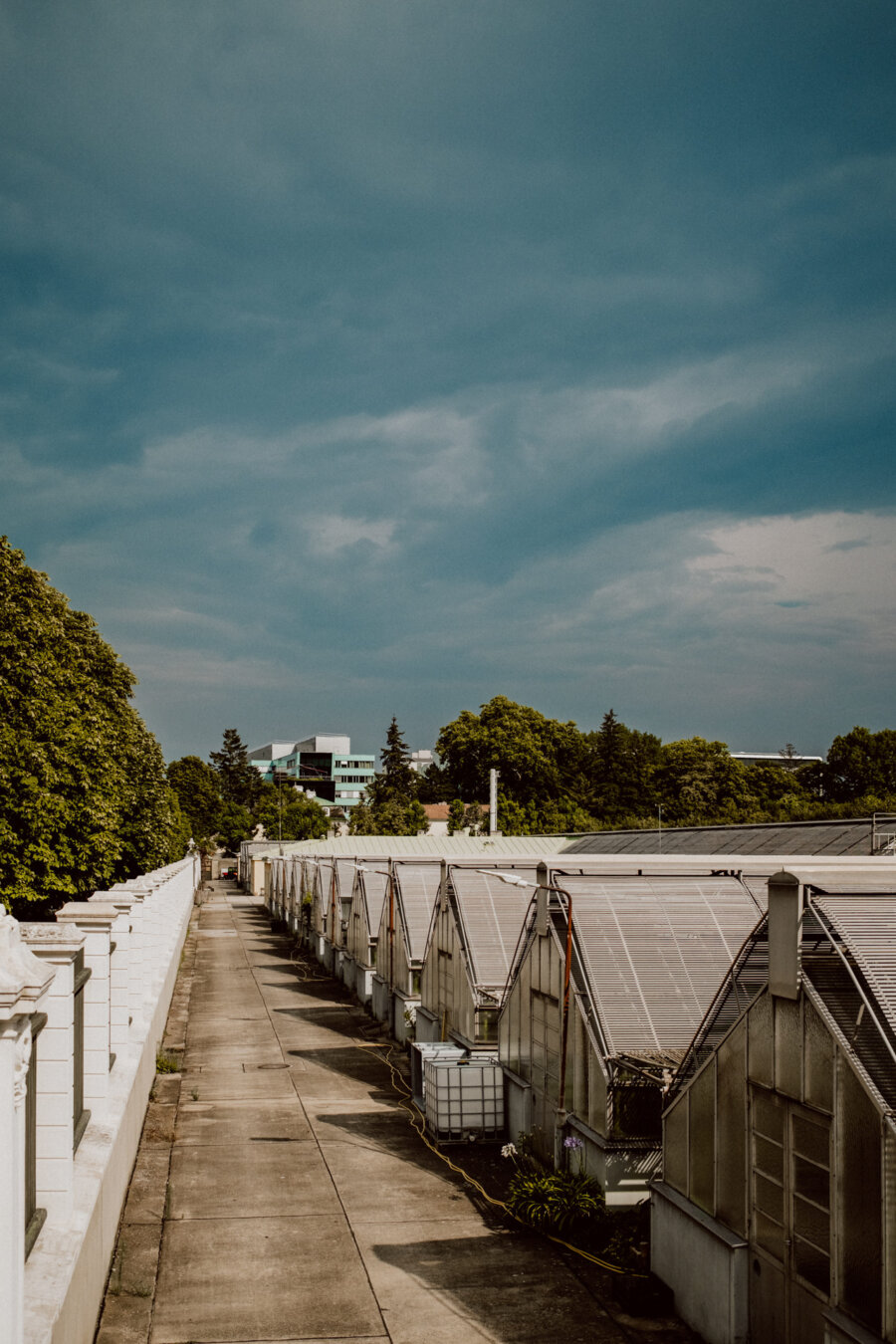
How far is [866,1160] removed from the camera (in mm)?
7547

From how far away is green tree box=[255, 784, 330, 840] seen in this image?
128m

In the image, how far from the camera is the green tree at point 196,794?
126688 millimetres

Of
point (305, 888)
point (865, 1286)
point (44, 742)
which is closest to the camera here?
point (865, 1286)

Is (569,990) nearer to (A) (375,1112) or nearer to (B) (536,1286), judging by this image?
(B) (536,1286)

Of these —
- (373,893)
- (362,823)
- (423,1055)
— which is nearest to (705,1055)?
(423,1055)

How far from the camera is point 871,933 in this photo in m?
8.68

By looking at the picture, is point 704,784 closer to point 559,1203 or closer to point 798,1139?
point 559,1203

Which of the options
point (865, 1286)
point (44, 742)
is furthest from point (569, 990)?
point (44, 742)

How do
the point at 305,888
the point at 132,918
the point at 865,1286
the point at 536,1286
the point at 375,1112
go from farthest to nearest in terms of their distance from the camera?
the point at 305,888, the point at 375,1112, the point at 132,918, the point at 536,1286, the point at 865,1286

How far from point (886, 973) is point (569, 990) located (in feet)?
21.2

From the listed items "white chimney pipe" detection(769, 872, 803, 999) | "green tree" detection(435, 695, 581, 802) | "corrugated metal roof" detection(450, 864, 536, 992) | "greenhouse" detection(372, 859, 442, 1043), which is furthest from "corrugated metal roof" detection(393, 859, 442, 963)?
"green tree" detection(435, 695, 581, 802)

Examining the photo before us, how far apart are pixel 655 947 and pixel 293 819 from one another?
116 m

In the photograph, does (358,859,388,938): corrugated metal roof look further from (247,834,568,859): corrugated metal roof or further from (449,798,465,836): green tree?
(449,798,465,836): green tree

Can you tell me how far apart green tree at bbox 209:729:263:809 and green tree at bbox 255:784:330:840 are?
15811mm
